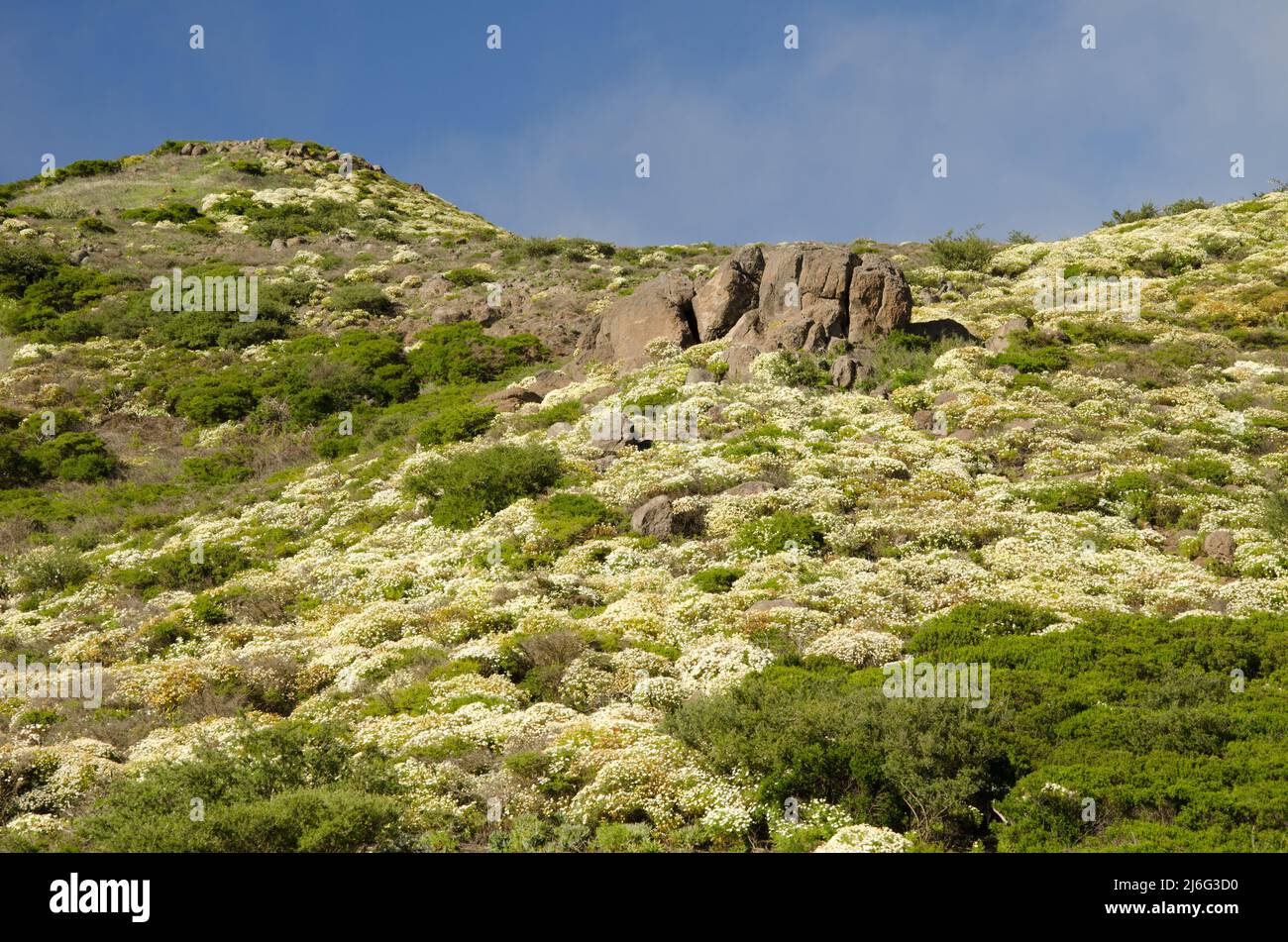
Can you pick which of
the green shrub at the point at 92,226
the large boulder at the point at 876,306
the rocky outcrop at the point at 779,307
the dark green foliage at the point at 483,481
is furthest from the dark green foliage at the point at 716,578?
the green shrub at the point at 92,226

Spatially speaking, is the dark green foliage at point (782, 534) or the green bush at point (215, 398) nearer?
the dark green foliage at point (782, 534)

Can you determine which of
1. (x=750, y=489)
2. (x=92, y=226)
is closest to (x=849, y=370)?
(x=750, y=489)

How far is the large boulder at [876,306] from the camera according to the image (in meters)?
33.2

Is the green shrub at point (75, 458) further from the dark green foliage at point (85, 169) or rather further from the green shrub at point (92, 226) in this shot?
the dark green foliage at point (85, 169)

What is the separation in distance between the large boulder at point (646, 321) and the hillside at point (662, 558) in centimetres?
25

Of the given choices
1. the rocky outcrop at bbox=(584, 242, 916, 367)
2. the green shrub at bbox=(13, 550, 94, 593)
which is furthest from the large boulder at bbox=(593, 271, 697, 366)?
the green shrub at bbox=(13, 550, 94, 593)

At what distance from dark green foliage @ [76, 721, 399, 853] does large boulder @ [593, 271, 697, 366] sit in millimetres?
23767

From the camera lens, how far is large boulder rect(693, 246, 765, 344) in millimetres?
34844

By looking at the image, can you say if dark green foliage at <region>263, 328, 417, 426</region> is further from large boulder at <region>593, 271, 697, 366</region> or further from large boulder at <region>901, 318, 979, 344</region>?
large boulder at <region>901, 318, 979, 344</region>

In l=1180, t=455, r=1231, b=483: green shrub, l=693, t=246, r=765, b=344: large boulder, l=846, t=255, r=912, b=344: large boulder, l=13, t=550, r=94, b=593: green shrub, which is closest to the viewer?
l=1180, t=455, r=1231, b=483: green shrub
